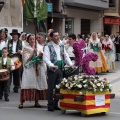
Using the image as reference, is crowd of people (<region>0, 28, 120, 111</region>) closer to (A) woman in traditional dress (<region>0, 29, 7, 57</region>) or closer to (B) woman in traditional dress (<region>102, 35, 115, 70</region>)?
(A) woman in traditional dress (<region>0, 29, 7, 57</region>)

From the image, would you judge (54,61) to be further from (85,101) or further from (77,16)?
(77,16)

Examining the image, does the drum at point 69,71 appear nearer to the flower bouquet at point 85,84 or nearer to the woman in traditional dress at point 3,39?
the flower bouquet at point 85,84

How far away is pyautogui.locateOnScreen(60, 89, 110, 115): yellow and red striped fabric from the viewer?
9.83m

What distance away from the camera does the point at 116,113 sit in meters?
10.5

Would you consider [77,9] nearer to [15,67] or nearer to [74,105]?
[15,67]

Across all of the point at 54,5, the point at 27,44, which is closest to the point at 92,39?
the point at 27,44

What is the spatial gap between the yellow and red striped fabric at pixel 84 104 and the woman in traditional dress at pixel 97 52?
9145 mm

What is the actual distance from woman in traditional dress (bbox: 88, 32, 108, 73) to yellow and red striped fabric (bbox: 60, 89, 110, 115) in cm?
914

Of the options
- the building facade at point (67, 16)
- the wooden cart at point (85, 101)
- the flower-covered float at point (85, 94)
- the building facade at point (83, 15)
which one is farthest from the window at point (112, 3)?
the wooden cart at point (85, 101)

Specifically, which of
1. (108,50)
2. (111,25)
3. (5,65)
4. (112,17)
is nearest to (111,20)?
(112,17)

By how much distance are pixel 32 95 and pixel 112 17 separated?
33158 mm

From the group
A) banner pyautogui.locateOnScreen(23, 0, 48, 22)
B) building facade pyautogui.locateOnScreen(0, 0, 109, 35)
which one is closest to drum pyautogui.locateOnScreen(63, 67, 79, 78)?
banner pyautogui.locateOnScreen(23, 0, 48, 22)

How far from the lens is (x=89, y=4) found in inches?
1422

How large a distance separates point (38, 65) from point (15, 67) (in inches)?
86.2
